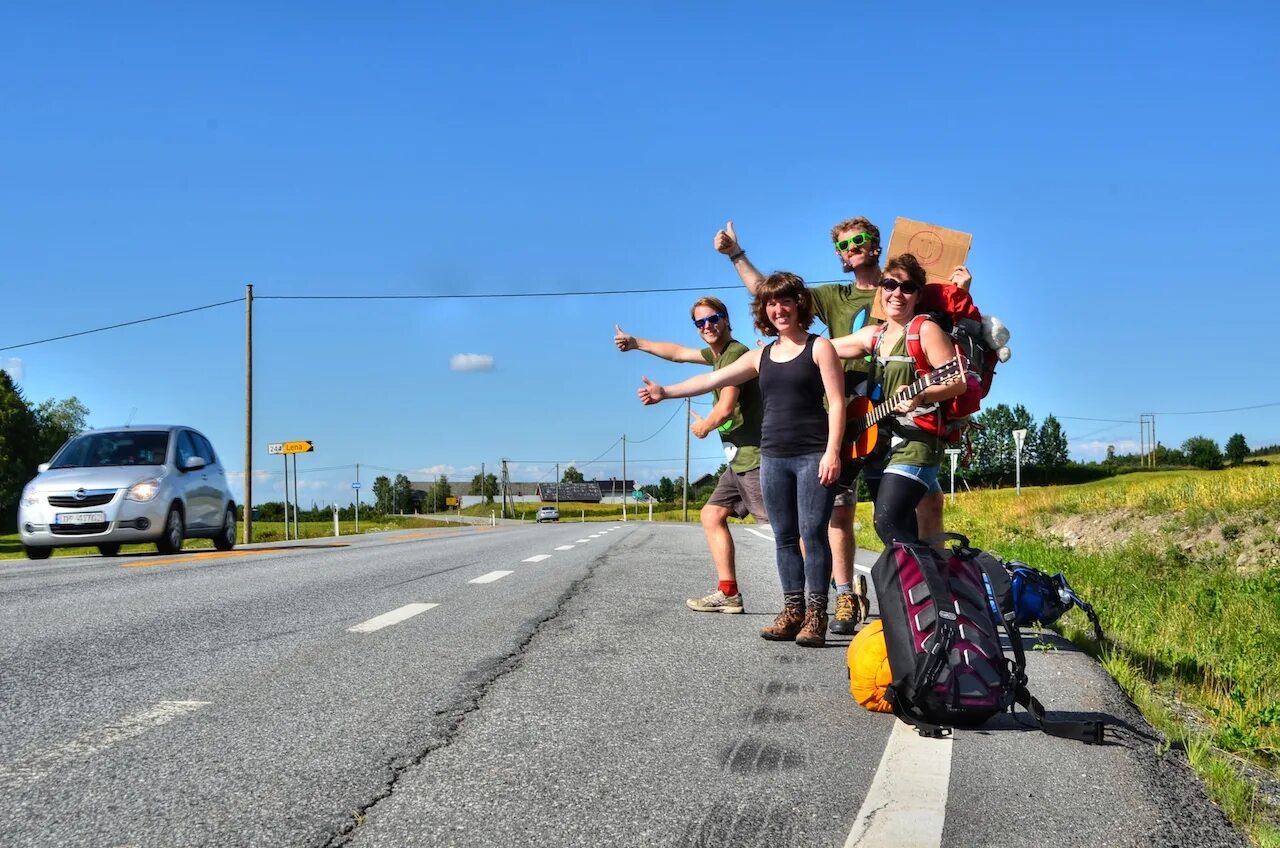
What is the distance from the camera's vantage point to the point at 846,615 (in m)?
6.10

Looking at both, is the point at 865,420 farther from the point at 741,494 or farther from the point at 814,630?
the point at 741,494

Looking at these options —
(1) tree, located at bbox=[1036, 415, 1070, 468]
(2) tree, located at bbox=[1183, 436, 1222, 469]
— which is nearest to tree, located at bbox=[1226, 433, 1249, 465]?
(2) tree, located at bbox=[1183, 436, 1222, 469]

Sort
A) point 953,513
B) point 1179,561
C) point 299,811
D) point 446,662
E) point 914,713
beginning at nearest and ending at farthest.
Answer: point 299,811 → point 914,713 → point 446,662 → point 1179,561 → point 953,513

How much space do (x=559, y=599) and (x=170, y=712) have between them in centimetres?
395

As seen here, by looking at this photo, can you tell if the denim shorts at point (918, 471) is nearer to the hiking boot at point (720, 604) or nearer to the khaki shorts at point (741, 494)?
the khaki shorts at point (741, 494)

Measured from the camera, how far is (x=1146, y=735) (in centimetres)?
376

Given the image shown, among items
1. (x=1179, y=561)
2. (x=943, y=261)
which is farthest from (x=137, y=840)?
(x=1179, y=561)

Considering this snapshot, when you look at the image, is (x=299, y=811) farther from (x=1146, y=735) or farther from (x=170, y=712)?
(x=1146, y=735)

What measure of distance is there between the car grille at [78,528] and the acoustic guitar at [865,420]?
11.1m

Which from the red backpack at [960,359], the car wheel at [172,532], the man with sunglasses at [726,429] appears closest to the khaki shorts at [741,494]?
the man with sunglasses at [726,429]

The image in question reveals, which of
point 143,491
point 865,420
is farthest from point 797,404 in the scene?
point 143,491

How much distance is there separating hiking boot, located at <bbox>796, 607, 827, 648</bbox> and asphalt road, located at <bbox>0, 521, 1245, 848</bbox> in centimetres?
8

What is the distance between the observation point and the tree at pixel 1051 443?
6476 inches

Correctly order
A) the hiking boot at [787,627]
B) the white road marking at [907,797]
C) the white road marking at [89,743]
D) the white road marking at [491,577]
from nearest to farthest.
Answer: the white road marking at [907,797]
the white road marking at [89,743]
the hiking boot at [787,627]
the white road marking at [491,577]
